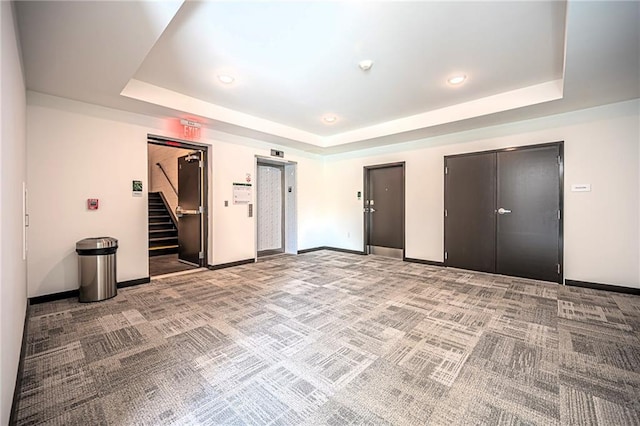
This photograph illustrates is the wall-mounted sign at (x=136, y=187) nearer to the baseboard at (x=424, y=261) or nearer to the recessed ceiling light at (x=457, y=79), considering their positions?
the recessed ceiling light at (x=457, y=79)

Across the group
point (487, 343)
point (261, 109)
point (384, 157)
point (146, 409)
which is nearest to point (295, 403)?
point (146, 409)

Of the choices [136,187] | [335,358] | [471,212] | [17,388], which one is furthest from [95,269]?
[471,212]

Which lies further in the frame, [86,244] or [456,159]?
[456,159]

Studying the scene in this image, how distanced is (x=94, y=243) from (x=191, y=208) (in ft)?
6.79

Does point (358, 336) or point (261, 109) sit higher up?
point (261, 109)

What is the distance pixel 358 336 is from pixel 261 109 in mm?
3829

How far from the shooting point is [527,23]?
248 centimetres

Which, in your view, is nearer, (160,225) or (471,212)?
(471,212)

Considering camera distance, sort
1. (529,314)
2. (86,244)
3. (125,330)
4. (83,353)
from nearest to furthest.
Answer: (83,353) < (125,330) < (529,314) < (86,244)

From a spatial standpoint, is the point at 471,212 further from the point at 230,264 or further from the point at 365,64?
the point at 230,264

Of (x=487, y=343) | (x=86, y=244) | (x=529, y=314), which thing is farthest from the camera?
(x=86, y=244)

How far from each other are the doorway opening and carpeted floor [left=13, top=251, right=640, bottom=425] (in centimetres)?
278

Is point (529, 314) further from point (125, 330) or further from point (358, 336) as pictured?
point (125, 330)

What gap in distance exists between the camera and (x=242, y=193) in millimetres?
5523
